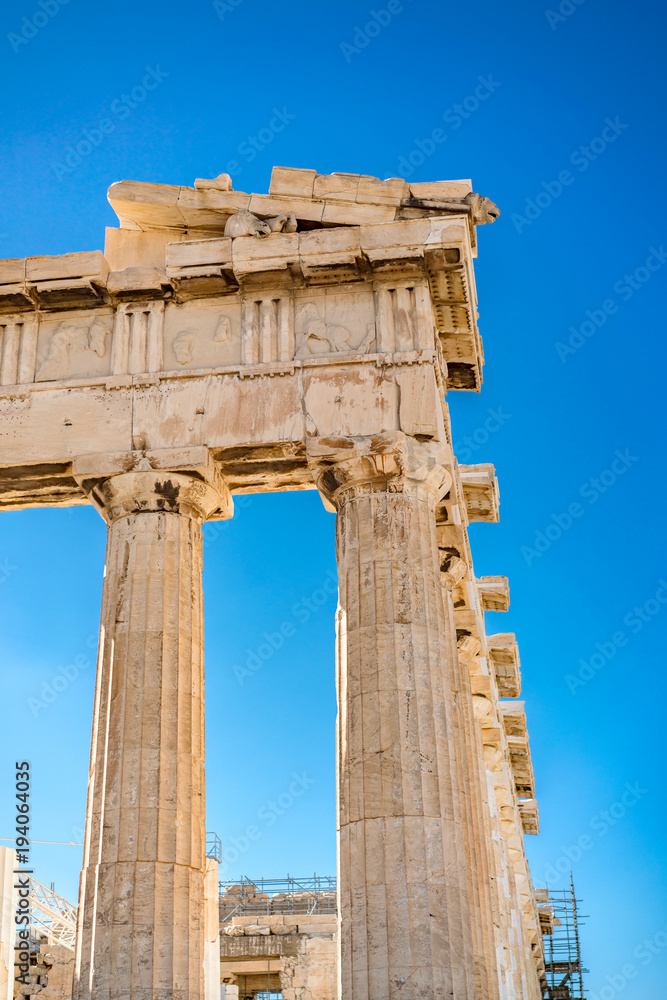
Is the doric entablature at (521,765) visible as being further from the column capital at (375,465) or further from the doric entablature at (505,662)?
the column capital at (375,465)

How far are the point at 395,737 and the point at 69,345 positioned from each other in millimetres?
10074

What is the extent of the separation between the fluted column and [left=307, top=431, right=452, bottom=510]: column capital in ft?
0.06

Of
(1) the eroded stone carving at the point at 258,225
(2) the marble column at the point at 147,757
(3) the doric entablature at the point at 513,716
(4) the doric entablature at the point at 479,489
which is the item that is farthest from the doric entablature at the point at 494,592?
(1) the eroded stone carving at the point at 258,225

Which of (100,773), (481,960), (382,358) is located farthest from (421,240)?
(481,960)

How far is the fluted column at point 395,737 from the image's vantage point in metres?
18.5

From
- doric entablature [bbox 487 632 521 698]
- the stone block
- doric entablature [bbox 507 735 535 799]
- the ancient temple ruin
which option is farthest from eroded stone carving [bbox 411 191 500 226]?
doric entablature [bbox 507 735 535 799]

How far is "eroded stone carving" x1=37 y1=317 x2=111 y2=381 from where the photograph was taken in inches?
931

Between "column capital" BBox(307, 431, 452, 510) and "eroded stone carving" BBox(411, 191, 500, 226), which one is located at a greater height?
"eroded stone carving" BBox(411, 191, 500, 226)

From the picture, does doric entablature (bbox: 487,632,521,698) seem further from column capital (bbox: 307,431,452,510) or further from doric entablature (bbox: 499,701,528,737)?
column capital (bbox: 307,431,452,510)

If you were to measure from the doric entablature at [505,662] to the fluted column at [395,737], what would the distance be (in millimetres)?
17485

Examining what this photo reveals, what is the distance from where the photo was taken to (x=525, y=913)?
58625 mm

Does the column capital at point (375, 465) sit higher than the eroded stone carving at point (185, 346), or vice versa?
the eroded stone carving at point (185, 346)

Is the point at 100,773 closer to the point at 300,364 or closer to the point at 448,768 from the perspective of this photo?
the point at 448,768

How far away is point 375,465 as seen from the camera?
21.5m
